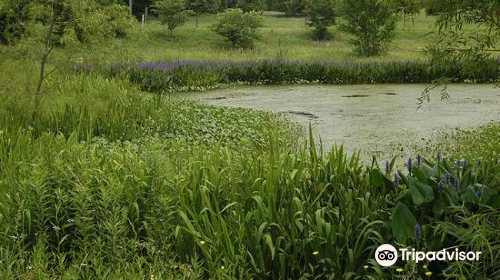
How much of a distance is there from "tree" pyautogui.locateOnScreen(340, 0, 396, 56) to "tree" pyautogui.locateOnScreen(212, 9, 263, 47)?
27.1ft

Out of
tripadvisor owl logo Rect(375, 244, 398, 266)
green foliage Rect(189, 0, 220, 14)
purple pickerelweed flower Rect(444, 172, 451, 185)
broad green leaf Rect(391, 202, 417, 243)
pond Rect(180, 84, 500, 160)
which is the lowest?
pond Rect(180, 84, 500, 160)

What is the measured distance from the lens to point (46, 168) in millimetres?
4414

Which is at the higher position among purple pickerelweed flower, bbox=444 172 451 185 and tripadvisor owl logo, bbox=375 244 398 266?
purple pickerelweed flower, bbox=444 172 451 185

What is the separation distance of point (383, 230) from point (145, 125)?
5.43 meters

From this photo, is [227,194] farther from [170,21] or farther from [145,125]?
[170,21]

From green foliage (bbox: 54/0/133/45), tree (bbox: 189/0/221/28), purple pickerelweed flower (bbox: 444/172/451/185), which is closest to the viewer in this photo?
purple pickerelweed flower (bbox: 444/172/451/185)

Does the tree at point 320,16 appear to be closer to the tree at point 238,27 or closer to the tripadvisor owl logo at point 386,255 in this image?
the tree at point 238,27

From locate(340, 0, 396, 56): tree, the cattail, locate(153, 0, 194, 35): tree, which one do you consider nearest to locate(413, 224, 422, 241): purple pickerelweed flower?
the cattail

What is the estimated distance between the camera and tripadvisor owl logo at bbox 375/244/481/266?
3385 mm

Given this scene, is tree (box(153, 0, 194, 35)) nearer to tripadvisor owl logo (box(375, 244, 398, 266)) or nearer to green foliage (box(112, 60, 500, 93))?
green foliage (box(112, 60, 500, 93))

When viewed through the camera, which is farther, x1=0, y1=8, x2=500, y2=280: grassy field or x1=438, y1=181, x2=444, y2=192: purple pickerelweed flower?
x1=438, y1=181, x2=444, y2=192: purple pickerelweed flower

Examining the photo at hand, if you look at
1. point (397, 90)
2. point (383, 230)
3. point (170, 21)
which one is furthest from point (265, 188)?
point (170, 21)

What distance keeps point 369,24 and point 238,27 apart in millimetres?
9797

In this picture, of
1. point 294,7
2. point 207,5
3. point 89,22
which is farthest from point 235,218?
point 294,7
